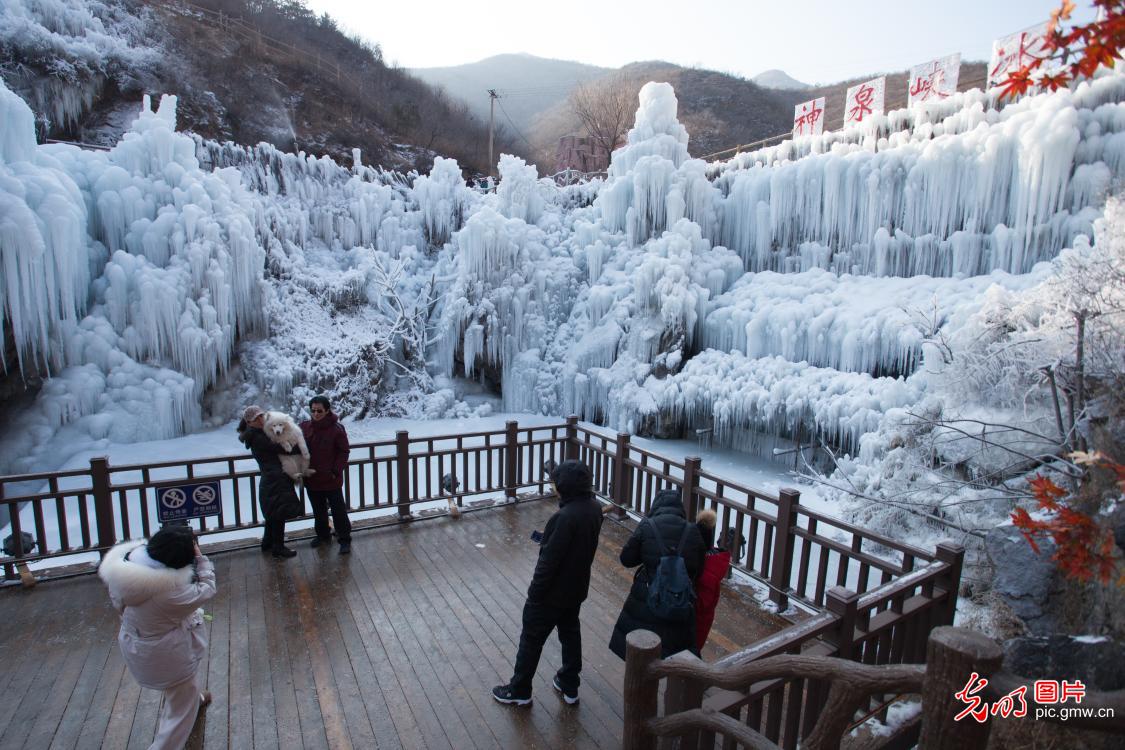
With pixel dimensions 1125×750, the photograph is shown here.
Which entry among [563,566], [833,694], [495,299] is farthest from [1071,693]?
[495,299]

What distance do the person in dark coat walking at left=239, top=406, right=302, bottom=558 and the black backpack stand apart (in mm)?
3342

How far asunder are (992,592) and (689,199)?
10673 millimetres

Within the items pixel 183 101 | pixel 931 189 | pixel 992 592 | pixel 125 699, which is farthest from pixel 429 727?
pixel 183 101

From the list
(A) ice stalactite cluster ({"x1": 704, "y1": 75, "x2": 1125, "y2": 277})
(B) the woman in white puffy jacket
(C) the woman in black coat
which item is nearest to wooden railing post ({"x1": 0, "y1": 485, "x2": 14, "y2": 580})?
(B) the woman in white puffy jacket

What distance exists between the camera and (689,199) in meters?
14.0

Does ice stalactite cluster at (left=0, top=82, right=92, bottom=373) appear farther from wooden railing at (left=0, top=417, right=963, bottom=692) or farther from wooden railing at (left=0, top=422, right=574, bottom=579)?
wooden railing at (left=0, top=417, right=963, bottom=692)

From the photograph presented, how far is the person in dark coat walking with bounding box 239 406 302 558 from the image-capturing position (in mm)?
4578

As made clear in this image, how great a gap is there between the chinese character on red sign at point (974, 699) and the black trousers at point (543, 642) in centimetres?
188

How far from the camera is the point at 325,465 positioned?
4.83 m

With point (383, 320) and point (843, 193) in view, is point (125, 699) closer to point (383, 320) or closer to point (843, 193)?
point (383, 320)

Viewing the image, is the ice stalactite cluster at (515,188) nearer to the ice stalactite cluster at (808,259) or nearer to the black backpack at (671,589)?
the ice stalactite cluster at (808,259)

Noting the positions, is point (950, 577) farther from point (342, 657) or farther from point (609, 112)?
point (609, 112)

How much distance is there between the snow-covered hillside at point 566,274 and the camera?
30.3 feet

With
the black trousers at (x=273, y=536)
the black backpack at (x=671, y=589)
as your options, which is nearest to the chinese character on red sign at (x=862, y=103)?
the black backpack at (x=671, y=589)
